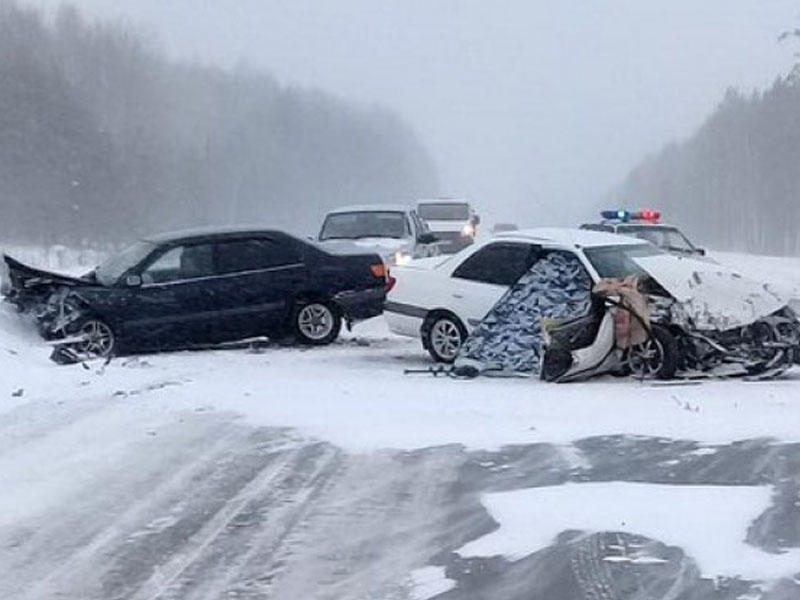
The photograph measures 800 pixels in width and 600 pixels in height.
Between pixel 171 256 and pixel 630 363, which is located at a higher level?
pixel 171 256

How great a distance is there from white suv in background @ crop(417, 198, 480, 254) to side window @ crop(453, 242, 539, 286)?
804 inches

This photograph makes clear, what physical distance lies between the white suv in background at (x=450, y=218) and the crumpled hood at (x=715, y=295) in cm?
2236

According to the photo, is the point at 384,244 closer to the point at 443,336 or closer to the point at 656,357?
the point at 443,336

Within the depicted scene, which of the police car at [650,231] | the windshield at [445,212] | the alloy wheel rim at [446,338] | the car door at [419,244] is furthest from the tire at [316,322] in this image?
the windshield at [445,212]

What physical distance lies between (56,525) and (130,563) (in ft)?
3.00

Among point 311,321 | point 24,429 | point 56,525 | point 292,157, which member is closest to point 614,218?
point 311,321

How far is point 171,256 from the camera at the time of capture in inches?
597

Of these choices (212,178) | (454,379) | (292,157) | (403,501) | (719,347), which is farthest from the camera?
(292,157)

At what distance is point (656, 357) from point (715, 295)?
0.81 meters

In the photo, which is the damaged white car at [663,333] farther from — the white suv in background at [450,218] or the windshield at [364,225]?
the white suv in background at [450,218]

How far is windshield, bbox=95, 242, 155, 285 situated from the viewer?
14883mm

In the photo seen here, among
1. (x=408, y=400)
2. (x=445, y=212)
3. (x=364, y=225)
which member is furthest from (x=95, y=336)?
(x=445, y=212)

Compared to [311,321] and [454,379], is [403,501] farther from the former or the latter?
[311,321]

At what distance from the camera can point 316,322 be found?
15.6m
